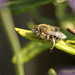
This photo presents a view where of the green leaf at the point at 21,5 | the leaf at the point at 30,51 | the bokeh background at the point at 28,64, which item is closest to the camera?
the green leaf at the point at 21,5

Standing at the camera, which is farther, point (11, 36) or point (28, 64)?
point (28, 64)

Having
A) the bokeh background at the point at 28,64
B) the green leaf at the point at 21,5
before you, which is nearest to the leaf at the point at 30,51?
the green leaf at the point at 21,5

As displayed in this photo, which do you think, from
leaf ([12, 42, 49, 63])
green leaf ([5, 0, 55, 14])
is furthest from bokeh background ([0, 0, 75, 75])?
green leaf ([5, 0, 55, 14])

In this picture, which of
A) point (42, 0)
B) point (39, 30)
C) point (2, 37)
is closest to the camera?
point (39, 30)

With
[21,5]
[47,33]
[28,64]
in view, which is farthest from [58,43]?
[28,64]

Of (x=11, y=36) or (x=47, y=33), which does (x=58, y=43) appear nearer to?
(x=47, y=33)

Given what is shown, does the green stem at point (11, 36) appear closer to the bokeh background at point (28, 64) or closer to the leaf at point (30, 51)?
the leaf at point (30, 51)

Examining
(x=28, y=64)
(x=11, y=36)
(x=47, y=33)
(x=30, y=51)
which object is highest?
(x=47, y=33)

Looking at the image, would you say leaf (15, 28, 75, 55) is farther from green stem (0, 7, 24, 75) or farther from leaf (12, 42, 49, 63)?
leaf (12, 42, 49, 63)

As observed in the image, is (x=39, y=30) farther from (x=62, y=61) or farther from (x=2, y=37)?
(x=2, y=37)

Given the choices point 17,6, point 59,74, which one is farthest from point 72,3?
point 59,74

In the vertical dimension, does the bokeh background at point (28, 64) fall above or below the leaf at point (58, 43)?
below
